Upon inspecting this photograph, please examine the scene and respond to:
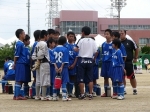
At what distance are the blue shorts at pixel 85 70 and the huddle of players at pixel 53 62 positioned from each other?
0.93 ft

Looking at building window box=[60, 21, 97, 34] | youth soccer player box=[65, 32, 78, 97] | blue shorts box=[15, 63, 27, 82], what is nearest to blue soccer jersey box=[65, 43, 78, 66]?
youth soccer player box=[65, 32, 78, 97]

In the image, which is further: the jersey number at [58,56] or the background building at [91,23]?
the background building at [91,23]

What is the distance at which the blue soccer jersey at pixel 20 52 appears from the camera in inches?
529

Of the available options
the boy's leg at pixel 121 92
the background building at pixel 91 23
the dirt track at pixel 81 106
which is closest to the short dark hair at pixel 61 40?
the dirt track at pixel 81 106

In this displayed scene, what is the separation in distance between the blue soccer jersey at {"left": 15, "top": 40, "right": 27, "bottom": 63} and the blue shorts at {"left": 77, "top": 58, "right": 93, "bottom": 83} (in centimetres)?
157

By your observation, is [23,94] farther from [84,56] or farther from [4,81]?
[4,81]

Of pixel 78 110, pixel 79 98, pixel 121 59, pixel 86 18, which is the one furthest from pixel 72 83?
pixel 86 18

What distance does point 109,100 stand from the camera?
13328 millimetres

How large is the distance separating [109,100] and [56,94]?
57.9 inches

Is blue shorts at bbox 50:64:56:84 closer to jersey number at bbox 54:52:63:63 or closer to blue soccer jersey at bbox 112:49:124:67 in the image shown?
jersey number at bbox 54:52:63:63

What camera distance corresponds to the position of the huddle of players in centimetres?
1321

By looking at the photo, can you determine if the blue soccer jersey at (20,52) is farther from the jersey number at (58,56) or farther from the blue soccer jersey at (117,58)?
the blue soccer jersey at (117,58)

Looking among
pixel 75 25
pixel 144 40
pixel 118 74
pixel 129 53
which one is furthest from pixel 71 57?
pixel 75 25

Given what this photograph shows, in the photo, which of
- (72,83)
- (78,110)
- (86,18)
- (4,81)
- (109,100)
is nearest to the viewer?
(78,110)
